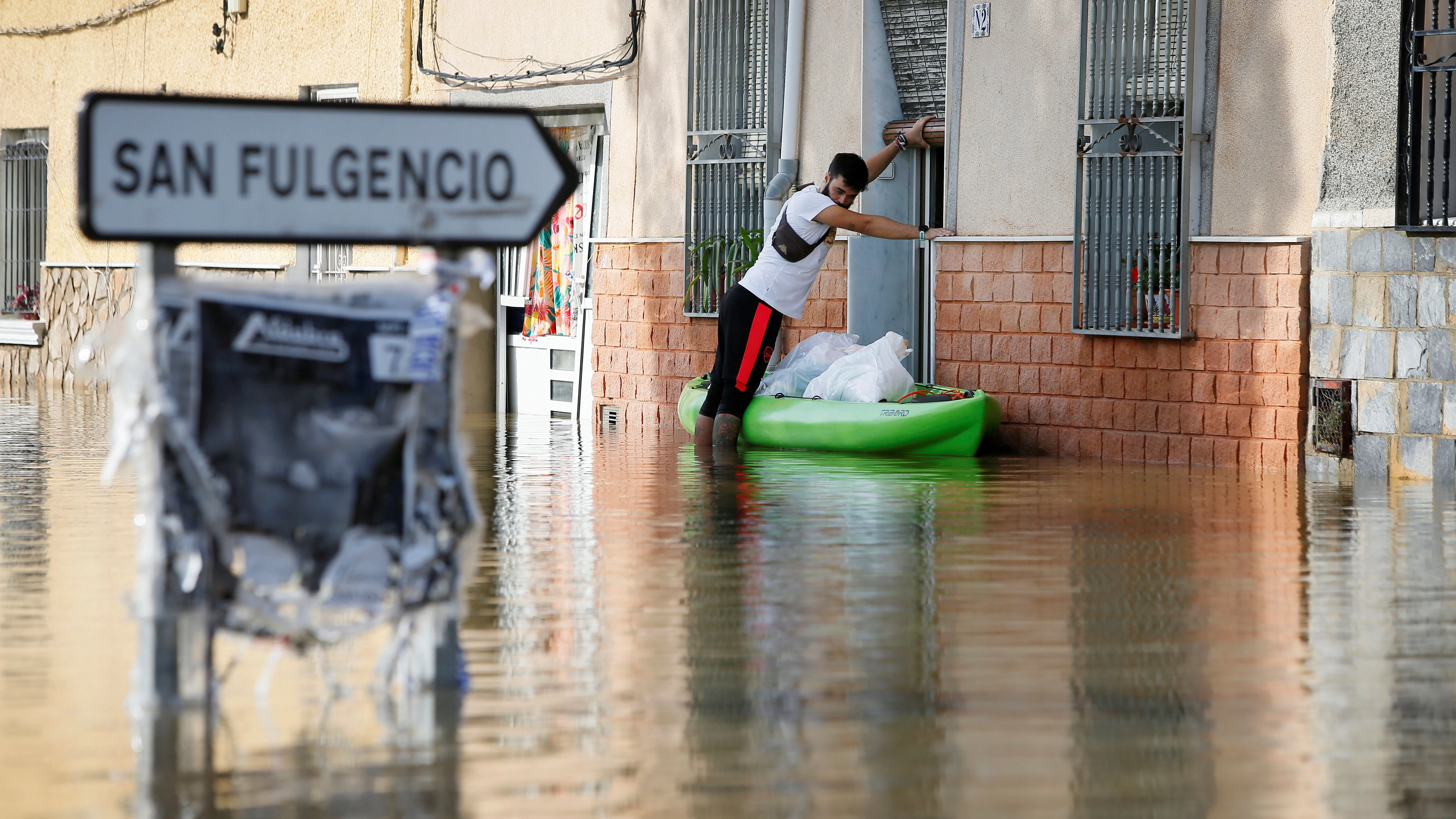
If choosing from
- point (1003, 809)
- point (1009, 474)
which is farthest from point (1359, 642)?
point (1009, 474)

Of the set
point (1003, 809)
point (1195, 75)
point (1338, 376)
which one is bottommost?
point (1003, 809)

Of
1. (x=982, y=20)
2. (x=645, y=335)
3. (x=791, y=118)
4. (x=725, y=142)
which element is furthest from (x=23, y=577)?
(x=645, y=335)

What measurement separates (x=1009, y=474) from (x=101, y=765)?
22.7ft

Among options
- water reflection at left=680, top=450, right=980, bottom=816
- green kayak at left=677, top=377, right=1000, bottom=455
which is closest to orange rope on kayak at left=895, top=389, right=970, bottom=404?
green kayak at left=677, top=377, right=1000, bottom=455

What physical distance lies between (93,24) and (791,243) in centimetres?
1120

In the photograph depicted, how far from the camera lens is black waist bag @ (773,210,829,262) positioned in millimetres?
11242

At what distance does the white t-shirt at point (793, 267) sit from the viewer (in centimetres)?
1117

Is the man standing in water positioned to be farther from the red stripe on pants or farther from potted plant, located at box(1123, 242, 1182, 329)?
potted plant, located at box(1123, 242, 1182, 329)

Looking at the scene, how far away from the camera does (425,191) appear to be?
396 centimetres

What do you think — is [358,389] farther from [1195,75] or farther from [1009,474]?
[1195,75]

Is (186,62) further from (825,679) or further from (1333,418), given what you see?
(825,679)

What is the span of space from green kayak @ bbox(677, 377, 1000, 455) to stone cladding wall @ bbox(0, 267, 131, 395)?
32.9 ft

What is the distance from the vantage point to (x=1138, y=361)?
11000 mm

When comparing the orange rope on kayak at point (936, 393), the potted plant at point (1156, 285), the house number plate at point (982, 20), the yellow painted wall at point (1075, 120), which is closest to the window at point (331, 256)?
the house number plate at point (982, 20)
